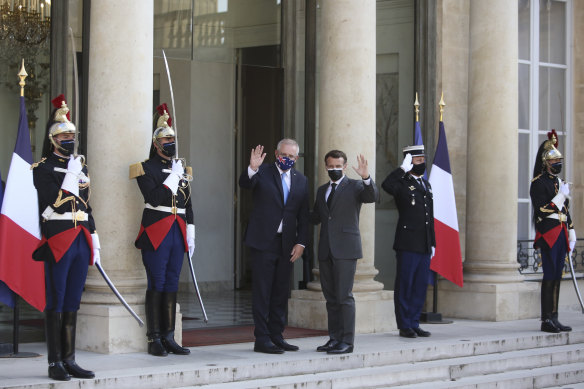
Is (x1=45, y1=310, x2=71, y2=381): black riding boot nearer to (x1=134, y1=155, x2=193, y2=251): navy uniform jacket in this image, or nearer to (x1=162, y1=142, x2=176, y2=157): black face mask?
(x1=134, y1=155, x2=193, y2=251): navy uniform jacket

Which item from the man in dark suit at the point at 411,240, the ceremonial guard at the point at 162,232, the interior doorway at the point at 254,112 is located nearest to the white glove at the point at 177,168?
the ceremonial guard at the point at 162,232

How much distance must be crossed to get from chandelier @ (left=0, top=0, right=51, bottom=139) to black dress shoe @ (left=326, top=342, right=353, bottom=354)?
346 cm

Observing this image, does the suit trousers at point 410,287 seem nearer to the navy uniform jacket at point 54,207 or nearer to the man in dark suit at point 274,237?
the man in dark suit at point 274,237

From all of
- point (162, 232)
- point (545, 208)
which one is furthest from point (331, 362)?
point (545, 208)

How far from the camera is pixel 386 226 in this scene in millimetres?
12547

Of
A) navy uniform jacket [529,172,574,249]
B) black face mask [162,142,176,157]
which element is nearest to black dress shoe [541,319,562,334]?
navy uniform jacket [529,172,574,249]

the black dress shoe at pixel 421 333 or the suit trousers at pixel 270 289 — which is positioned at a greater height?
the suit trousers at pixel 270 289

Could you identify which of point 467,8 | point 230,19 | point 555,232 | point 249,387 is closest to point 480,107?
point 467,8

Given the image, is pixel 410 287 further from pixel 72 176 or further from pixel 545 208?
pixel 72 176

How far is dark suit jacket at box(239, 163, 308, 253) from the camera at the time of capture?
8.66 meters

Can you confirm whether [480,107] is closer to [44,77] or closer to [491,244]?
[491,244]

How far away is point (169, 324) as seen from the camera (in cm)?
852

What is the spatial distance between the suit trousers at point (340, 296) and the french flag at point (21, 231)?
2.28 meters

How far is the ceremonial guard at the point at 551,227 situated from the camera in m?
10.4
